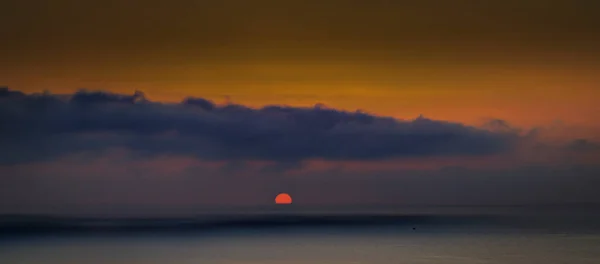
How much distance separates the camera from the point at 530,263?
17641 mm

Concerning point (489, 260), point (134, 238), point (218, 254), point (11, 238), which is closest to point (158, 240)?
point (134, 238)

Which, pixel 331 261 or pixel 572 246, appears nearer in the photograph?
pixel 331 261

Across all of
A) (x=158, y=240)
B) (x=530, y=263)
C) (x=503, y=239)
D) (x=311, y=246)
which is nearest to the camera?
(x=530, y=263)

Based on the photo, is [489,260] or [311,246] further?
[311,246]

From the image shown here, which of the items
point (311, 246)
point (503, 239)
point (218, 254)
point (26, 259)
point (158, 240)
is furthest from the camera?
point (158, 240)

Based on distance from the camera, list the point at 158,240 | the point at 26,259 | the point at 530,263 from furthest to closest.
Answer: the point at 158,240
the point at 26,259
the point at 530,263

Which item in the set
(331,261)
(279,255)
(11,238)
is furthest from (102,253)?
(11,238)

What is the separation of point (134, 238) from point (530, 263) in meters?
16.0

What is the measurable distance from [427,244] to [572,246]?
4.25m

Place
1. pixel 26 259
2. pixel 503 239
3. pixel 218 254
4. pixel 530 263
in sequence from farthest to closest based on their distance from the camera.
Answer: pixel 503 239 < pixel 218 254 < pixel 26 259 < pixel 530 263

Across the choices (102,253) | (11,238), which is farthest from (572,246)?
(11,238)

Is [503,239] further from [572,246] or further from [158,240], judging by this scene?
[158,240]

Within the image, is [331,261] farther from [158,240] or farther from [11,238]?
[11,238]

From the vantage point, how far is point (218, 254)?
21312mm
